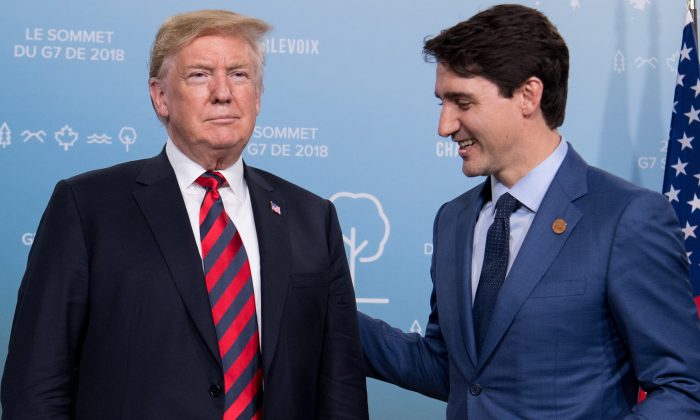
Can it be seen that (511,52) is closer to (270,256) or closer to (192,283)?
(270,256)

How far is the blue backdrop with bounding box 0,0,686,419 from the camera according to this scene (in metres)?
3.71

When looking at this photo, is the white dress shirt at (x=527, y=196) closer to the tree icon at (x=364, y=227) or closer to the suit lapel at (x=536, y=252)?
the suit lapel at (x=536, y=252)

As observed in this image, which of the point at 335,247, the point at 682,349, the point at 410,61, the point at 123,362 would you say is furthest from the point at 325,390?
the point at 410,61

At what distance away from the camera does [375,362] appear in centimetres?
261

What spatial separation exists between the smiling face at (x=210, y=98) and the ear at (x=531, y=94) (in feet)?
2.09

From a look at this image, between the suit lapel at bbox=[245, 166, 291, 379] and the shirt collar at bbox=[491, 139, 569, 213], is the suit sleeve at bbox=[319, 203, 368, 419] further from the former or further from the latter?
the shirt collar at bbox=[491, 139, 569, 213]

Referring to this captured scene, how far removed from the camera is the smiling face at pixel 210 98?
85.5 inches

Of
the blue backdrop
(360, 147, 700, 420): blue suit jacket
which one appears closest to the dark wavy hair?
(360, 147, 700, 420): blue suit jacket

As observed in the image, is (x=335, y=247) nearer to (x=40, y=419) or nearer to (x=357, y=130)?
(x=40, y=419)

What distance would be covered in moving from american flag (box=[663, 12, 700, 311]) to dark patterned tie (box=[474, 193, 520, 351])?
1.89m

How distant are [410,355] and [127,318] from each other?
85 cm

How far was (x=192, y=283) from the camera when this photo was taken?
6.70 feet

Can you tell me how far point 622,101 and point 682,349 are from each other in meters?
2.25

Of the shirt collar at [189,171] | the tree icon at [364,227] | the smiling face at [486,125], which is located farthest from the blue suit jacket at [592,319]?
the tree icon at [364,227]
